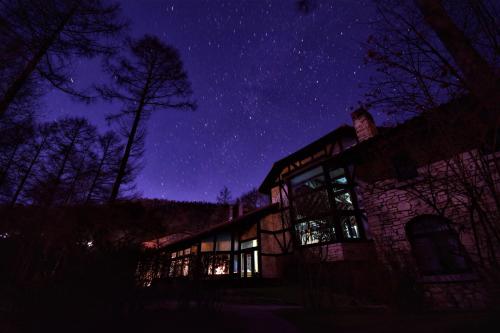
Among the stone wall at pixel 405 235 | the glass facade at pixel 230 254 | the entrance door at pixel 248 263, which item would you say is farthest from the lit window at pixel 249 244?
the stone wall at pixel 405 235

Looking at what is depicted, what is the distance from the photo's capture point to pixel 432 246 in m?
8.02

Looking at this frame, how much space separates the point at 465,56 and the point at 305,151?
11.7m

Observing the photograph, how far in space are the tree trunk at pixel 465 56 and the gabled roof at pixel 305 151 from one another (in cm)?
984

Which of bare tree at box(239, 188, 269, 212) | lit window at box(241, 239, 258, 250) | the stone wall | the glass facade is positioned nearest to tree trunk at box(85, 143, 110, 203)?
the glass facade

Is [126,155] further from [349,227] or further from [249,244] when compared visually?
[349,227]

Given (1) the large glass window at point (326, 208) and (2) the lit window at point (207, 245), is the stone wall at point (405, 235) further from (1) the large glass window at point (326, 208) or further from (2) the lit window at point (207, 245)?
(2) the lit window at point (207, 245)

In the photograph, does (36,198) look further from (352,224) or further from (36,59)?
(352,224)

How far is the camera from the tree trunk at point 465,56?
2900mm

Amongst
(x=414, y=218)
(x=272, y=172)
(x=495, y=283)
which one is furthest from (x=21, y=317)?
(x=272, y=172)

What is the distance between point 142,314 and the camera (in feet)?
13.9

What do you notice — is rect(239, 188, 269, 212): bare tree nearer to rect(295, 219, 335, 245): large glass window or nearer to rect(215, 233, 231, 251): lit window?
rect(215, 233, 231, 251): lit window

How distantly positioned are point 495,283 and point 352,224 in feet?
29.1

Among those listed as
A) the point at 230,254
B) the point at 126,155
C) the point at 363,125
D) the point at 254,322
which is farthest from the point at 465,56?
the point at 230,254

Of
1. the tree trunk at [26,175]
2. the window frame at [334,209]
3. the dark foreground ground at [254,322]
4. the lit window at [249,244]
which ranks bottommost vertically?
the dark foreground ground at [254,322]
